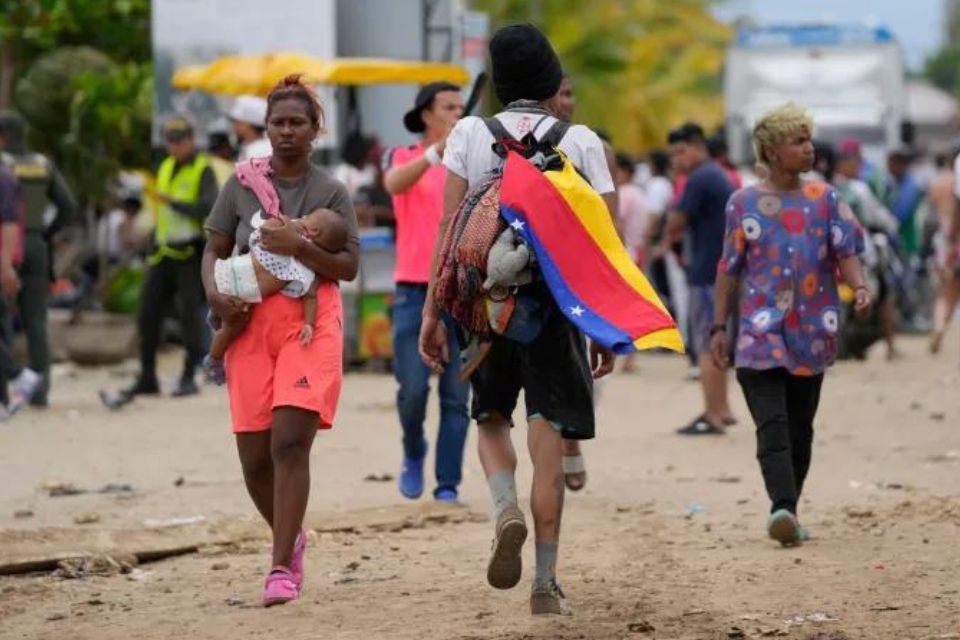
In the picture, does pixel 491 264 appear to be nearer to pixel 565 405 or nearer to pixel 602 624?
pixel 565 405

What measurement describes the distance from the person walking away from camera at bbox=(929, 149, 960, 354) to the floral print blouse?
306 inches

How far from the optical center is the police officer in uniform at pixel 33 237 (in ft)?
51.4

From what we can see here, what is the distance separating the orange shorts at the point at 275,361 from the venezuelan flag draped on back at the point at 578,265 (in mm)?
928

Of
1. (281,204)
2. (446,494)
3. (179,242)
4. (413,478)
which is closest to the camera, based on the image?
(281,204)

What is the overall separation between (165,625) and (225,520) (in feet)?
7.60

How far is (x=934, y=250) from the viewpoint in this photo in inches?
1088

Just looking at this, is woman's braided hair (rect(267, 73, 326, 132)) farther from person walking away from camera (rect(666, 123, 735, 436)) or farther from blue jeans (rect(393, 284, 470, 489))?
person walking away from camera (rect(666, 123, 735, 436))

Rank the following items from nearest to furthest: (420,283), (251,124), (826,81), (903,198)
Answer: (420,283), (251,124), (903,198), (826,81)

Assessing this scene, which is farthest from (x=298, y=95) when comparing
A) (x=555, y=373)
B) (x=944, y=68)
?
(x=944, y=68)

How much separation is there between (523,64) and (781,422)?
2.29 metres

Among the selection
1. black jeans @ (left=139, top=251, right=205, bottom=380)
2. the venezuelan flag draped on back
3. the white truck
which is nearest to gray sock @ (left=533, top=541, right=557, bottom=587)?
the venezuelan flag draped on back

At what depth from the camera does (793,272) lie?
30.0 feet

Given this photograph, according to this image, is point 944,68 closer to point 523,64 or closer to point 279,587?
point 523,64

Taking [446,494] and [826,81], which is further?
[826,81]
